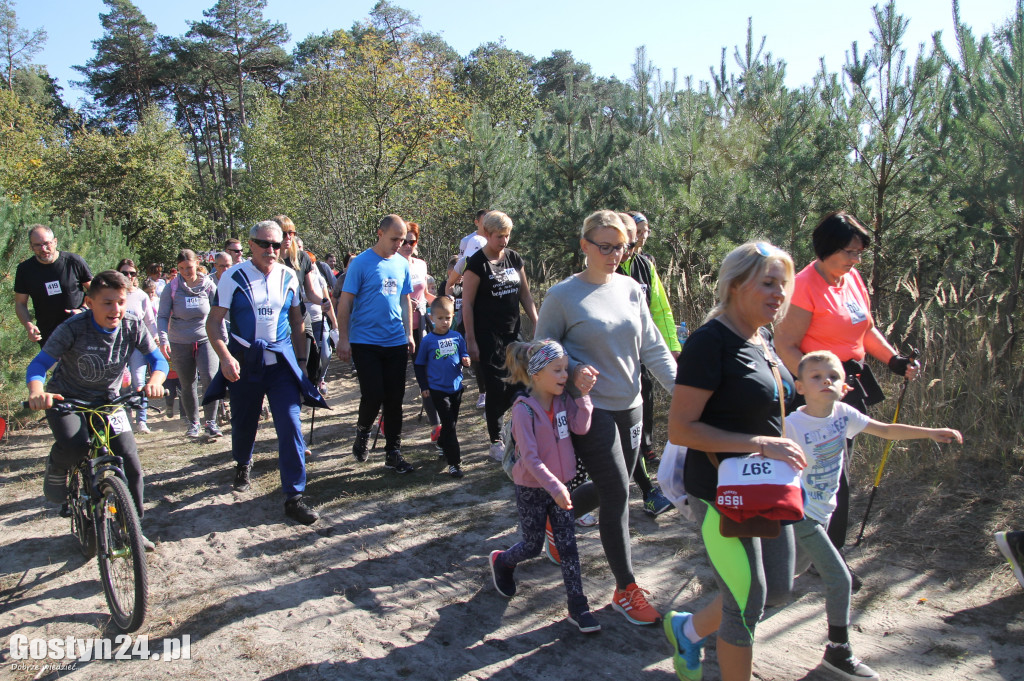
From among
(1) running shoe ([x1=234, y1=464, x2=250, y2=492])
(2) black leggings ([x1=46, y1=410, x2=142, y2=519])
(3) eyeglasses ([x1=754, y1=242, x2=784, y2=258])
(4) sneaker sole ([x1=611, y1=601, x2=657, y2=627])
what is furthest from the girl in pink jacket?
(1) running shoe ([x1=234, y1=464, x2=250, y2=492])

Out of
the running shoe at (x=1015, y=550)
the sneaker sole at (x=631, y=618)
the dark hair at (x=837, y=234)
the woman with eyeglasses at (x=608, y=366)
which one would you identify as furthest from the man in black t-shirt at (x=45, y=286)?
the running shoe at (x=1015, y=550)

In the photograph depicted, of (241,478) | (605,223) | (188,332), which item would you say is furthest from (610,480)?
(188,332)

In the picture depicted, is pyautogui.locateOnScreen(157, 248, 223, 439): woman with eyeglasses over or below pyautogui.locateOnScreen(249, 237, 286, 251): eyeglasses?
below

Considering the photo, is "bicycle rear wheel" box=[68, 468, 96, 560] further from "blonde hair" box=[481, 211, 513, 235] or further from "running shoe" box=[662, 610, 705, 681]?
"running shoe" box=[662, 610, 705, 681]

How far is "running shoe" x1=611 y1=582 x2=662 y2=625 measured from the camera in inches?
134

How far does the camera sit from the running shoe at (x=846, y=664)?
2.96 meters

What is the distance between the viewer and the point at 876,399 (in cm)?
378

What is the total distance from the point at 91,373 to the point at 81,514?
2.67 ft

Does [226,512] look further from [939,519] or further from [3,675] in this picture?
[939,519]

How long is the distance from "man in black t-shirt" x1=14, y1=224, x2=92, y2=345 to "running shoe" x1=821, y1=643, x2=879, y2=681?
641cm

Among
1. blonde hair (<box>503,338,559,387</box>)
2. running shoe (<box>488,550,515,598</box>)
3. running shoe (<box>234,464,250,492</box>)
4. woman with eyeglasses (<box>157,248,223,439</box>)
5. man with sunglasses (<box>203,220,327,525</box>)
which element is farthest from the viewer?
woman with eyeglasses (<box>157,248,223,439</box>)

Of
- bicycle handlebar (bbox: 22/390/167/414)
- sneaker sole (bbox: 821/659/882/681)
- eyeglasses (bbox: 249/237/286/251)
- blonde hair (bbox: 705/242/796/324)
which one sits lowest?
sneaker sole (bbox: 821/659/882/681)

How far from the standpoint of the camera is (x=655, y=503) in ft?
15.8

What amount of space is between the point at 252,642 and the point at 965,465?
453 centimetres
